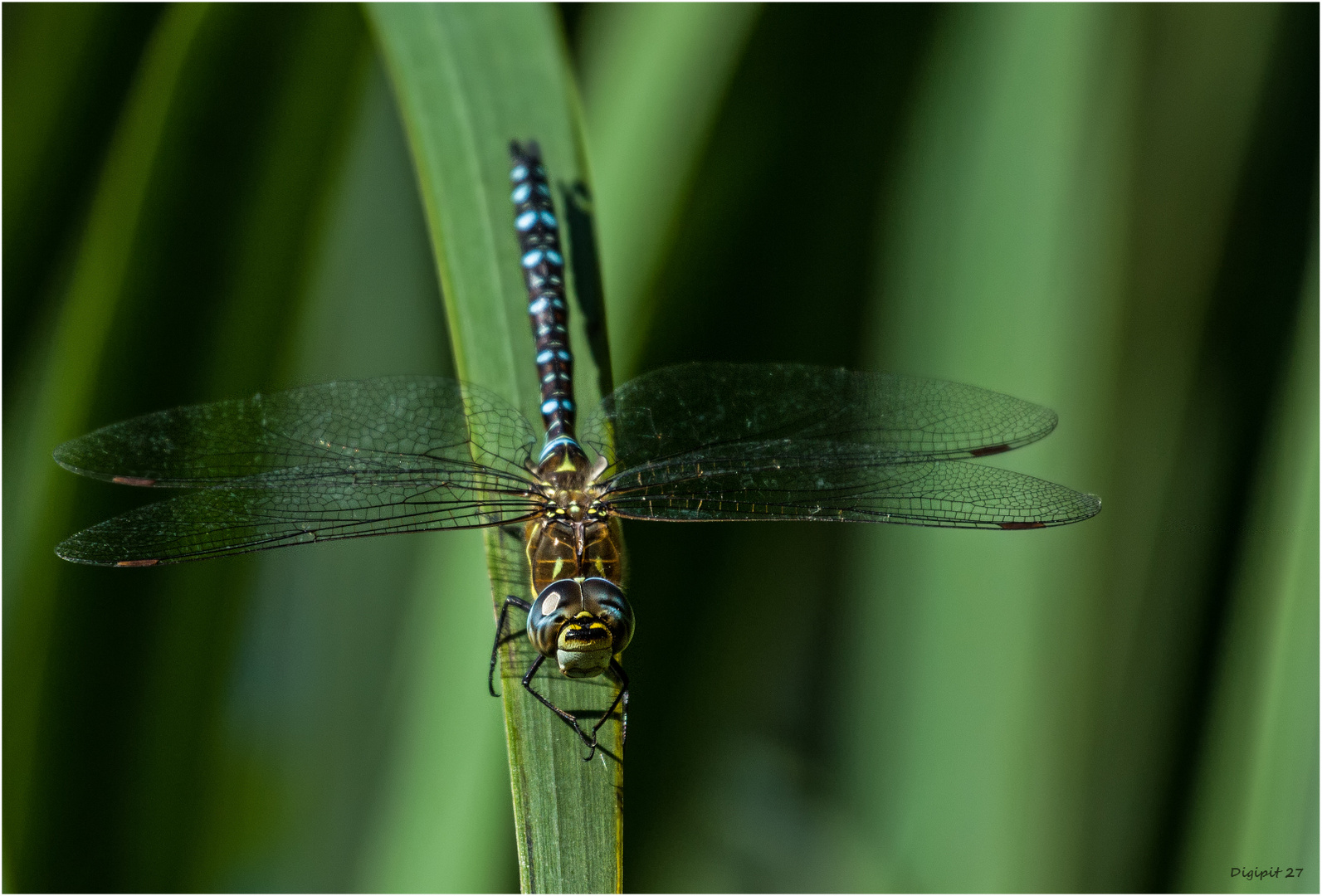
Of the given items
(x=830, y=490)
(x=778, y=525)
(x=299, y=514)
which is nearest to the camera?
(x=299, y=514)

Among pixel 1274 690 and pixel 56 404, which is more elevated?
pixel 56 404

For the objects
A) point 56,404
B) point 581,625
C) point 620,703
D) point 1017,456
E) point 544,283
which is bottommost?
point 620,703

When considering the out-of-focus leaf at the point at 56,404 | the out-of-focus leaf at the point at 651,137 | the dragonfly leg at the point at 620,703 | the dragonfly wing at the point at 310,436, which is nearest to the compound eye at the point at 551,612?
the dragonfly leg at the point at 620,703

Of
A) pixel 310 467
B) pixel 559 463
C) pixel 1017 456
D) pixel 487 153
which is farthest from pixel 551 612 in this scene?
pixel 1017 456

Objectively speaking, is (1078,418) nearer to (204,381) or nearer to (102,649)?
(204,381)

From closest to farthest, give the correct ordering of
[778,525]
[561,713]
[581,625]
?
[561,713]
[581,625]
[778,525]

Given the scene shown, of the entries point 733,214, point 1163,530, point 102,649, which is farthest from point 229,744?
point 1163,530

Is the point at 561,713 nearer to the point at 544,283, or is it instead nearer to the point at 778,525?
the point at 778,525

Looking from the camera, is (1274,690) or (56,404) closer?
(1274,690)
